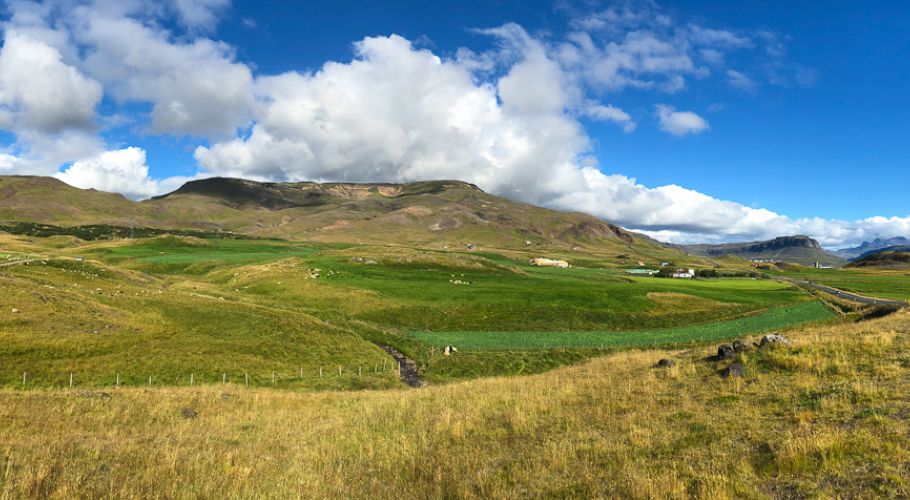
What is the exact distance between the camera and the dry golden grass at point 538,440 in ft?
33.4

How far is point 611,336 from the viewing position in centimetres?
6838

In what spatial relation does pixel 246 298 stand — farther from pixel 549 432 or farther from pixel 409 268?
pixel 549 432

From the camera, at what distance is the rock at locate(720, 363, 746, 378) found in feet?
64.1

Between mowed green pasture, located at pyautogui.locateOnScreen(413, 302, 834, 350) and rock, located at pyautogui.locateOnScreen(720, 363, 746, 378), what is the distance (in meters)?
40.3

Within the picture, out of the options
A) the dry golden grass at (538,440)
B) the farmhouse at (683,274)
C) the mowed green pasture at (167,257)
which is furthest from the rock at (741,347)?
the farmhouse at (683,274)

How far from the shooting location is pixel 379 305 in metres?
84.8

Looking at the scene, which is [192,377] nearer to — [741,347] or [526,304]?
[741,347]

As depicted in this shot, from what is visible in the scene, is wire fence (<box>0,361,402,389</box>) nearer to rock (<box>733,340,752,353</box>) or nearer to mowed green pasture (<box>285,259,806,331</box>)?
mowed green pasture (<box>285,259,806,331</box>)

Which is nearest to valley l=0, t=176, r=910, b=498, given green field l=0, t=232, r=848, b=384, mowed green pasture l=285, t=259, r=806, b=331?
green field l=0, t=232, r=848, b=384

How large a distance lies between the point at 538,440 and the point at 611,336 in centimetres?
5825

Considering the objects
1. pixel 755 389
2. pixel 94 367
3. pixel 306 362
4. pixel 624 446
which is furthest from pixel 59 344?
pixel 755 389

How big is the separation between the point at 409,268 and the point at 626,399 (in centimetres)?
12243

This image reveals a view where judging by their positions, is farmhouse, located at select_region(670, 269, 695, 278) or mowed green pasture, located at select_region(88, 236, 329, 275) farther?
farmhouse, located at select_region(670, 269, 695, 278)

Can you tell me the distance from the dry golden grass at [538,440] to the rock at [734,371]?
1.94 ft
